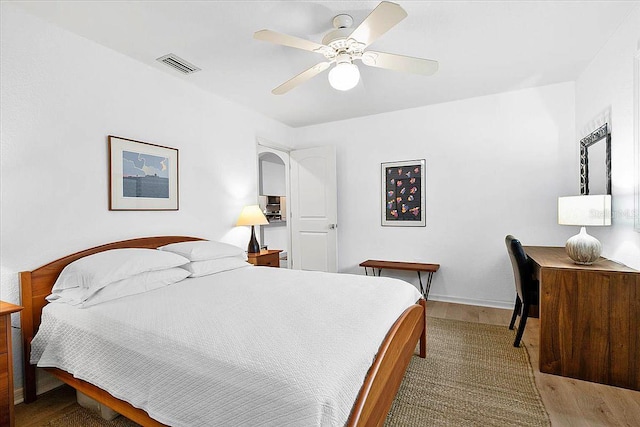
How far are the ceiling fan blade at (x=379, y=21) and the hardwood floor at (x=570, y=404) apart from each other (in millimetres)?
2317

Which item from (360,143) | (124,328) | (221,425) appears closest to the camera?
(221,425)

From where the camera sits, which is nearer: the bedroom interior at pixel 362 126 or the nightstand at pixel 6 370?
the nightstand at pixel 6 370

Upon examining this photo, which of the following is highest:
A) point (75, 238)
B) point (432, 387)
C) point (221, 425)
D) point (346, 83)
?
point (346, 83)

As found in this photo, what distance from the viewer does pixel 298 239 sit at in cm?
472

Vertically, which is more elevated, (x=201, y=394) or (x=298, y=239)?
(x=298, y=239)

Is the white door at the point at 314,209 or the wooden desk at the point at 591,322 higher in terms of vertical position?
the white door at the point at 314,209

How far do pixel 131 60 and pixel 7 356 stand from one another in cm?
223

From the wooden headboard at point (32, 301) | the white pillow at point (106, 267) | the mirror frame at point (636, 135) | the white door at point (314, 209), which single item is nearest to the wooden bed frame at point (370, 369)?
the wooden headboard at point (32, 301)

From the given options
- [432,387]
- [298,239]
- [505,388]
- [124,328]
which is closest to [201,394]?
[124,328]

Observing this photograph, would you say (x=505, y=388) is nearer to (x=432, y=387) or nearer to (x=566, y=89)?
(x=432, y=387)

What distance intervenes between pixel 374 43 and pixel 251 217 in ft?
6.95

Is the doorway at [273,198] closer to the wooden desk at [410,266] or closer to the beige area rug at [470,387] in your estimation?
the wooden desk at [410,266]

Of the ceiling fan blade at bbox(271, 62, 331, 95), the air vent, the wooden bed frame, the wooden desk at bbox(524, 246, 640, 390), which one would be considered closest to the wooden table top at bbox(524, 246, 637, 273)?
the wooden desk at bbox(524, 246, 640, 390)

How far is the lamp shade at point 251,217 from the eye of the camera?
355 cm
